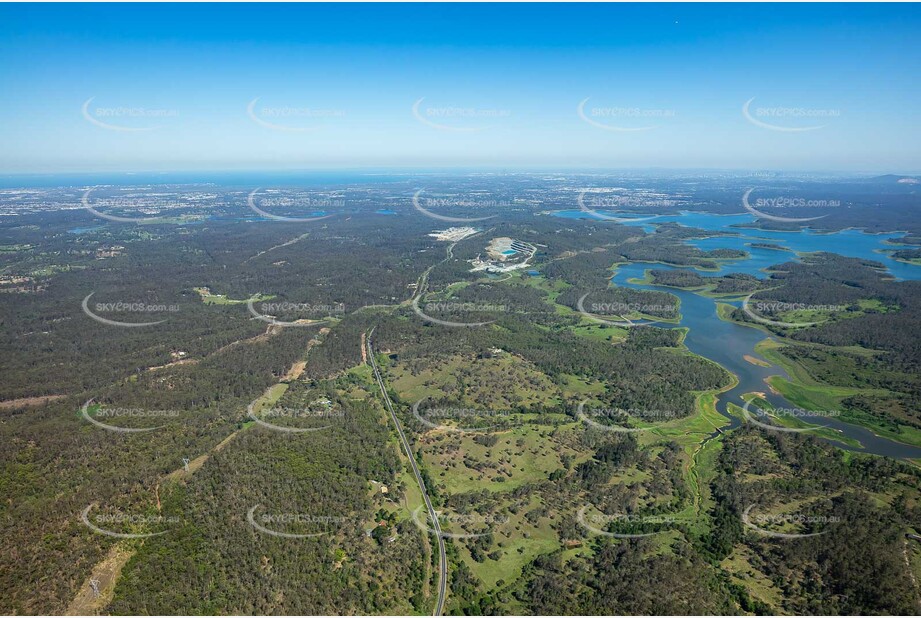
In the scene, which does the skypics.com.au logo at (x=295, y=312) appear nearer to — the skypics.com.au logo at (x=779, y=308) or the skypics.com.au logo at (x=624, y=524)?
the skypics.com.au logo at (x=624, y=524)

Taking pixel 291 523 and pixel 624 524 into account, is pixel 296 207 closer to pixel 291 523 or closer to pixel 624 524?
pixel 291 523

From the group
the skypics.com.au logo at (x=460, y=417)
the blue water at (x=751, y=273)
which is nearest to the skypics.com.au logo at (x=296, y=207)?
the blue water at (x=751, y=273)

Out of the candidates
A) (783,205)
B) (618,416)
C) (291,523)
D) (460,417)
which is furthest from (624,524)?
(783,205)

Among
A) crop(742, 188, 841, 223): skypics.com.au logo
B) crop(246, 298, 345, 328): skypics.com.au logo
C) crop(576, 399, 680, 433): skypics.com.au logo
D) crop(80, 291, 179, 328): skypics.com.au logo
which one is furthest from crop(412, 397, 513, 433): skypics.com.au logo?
crop(742, 188, 841, 223): skypics.com.au logo

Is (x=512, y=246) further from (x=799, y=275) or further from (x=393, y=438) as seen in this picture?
(x=393, y=438)

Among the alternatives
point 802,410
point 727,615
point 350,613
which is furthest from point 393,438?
point 802,410

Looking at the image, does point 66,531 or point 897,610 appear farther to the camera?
point 66,531

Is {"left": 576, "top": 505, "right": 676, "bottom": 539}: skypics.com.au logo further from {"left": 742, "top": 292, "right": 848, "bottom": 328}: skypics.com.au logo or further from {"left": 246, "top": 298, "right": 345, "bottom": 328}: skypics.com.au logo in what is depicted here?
{"left": 742, "top": 292, "right": 848, "bottom": 328}: skypics.com.au logo

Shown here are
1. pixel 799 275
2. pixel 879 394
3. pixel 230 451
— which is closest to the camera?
pixel 230 451
